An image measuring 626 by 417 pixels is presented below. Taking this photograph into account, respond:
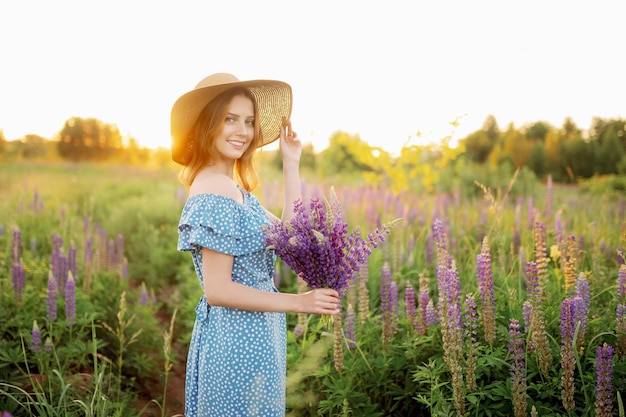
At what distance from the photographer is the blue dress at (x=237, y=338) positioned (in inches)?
85.6

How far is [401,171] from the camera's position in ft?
24.5

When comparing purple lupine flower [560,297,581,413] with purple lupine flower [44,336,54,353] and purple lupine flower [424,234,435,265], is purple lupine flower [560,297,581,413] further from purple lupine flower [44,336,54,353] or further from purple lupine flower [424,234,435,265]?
purple lupine flower [44,336,54,353]

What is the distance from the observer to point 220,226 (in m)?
2.12

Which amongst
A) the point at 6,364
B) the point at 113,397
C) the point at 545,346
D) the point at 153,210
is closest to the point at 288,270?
A: the point at 113,397

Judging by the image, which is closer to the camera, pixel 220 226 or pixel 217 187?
pixel 220 226

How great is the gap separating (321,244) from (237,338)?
614mm

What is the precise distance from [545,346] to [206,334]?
5.37 ft

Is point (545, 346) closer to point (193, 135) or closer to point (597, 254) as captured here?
point (597, 254)

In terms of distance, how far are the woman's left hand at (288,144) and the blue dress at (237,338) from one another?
18.4 inches

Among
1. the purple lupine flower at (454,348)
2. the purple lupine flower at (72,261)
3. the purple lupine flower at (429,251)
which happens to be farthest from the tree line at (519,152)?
the purple lupine flower at (454,348)

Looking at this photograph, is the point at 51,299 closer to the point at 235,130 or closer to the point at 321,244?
the point at 235,130

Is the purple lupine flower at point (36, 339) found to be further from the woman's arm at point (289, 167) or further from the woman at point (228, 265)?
the woman's arm at point (289, 167)

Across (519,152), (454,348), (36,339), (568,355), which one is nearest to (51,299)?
(36,339)

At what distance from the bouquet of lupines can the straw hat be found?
0.69m
